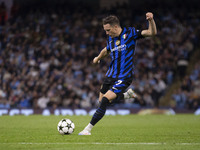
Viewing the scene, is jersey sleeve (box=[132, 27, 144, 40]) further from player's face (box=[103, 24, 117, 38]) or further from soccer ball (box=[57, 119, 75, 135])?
soccer ball (box=[57, 119, 75, 135])

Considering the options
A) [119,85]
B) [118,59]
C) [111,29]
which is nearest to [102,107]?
[119,85]

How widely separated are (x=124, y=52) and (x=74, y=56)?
51.1ft

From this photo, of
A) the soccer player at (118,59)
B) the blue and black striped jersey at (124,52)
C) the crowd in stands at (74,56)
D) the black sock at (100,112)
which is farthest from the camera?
the crowd in stands at (74,56)

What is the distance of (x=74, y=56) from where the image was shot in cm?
2403

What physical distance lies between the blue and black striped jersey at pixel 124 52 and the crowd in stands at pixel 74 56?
12733 millimetres

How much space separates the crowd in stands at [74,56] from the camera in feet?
70.3

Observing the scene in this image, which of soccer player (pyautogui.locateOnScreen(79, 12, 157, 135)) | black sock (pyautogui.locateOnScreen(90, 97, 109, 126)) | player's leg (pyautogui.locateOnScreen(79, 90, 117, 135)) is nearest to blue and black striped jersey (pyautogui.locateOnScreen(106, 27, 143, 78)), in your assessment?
soccer player (pyautogui.locateOnScreen(79, 12, 157, 135))

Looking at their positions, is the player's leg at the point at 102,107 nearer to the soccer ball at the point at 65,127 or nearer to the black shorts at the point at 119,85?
the black shorts at the point at 119,85

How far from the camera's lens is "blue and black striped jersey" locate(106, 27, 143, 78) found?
860 centimetres

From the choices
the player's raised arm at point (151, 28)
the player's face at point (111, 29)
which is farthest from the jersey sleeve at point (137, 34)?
the player's face at point (111, 29)

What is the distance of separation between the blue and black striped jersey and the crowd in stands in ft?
41.8

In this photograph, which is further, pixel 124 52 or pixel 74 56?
pixel 74 56

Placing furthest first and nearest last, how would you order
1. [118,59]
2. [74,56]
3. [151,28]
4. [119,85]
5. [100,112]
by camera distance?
[74,56], [118,59], [119,85], [100,112], [151,28]

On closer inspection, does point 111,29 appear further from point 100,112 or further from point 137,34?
point 100,112
